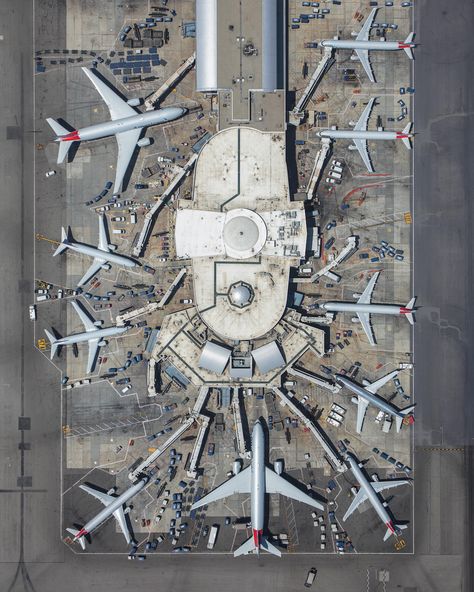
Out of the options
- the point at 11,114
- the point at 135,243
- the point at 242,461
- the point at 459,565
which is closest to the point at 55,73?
the point at 11,114

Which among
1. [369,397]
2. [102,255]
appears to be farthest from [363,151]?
[102,255]

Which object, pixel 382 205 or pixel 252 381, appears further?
pixel 382 205

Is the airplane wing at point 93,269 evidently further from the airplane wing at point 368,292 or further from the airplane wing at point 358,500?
the airplane wing at point 358,500

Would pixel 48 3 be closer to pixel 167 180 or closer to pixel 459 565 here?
pixel 167 180

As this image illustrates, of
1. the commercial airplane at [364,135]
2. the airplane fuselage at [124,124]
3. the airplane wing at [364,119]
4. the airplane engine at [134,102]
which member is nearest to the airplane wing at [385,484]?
the commercial airplane at [364,135]

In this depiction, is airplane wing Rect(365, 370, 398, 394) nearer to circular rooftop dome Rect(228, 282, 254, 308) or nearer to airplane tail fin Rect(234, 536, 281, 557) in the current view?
circular rooftop dome Rect(228, 282, 254, 308)

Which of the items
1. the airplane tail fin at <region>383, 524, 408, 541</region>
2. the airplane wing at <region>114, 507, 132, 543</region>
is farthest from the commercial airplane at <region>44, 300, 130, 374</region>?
the airplane tail fin at <region>383, 524, 408, 541</region>
